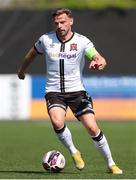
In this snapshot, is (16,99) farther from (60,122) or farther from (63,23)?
(63,23)

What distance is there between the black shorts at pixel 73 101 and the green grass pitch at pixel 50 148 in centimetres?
87

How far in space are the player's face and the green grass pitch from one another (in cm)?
194

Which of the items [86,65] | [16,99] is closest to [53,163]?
[16,99]

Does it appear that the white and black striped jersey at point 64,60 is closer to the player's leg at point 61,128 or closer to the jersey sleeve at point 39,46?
the jersey sleeve at point 39,46

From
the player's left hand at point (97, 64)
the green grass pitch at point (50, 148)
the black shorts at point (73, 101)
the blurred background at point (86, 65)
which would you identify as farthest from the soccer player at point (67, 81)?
the blurred background at point (86, 65)

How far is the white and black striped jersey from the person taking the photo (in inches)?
452

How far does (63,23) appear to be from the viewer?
11.3m

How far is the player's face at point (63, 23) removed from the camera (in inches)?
445

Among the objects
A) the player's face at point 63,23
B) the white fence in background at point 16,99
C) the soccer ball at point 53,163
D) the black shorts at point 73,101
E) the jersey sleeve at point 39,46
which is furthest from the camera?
the white fence in background at point 16,99

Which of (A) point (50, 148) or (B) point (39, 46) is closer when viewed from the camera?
(B) point (39, 46)

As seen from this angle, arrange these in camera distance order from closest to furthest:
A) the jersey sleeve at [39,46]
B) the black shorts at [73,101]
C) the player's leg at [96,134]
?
the player's leg at [96,134] → the black shorts at [73,101] → the jersey sleeve at [39,46]

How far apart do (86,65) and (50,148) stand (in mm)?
10911

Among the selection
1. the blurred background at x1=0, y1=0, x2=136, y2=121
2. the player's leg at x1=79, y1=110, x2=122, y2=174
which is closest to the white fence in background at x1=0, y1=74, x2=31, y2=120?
the blurred background at x1=0, y1=0, x2=136, y2=121

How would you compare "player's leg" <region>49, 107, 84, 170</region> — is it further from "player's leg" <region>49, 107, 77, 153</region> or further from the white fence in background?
the white fence in background
